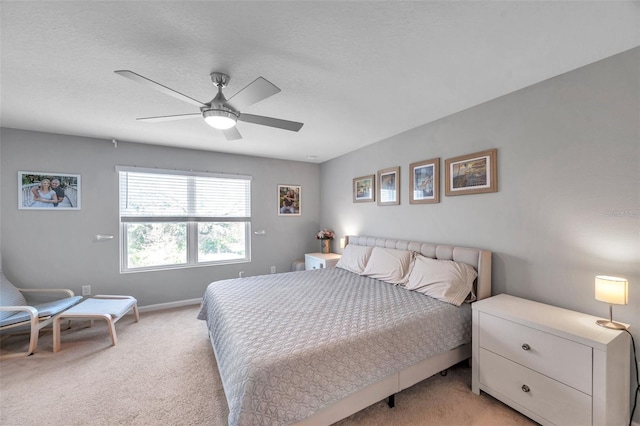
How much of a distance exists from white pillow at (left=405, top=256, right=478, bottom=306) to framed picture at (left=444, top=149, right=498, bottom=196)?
0.77 m

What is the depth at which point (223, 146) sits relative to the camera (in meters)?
3.90

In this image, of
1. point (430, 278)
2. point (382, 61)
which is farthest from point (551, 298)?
point (382, 61)

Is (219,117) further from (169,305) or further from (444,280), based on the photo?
(169,305)

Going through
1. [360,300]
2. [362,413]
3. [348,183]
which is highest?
[348,183]

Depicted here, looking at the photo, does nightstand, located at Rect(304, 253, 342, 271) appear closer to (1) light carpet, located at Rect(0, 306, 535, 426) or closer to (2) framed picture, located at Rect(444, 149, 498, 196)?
(1) light carpet, located at Rect(0, 306, 535, 426)

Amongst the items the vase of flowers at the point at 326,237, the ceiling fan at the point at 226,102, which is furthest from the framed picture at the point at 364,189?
the ceiling fan at the point at 226,102

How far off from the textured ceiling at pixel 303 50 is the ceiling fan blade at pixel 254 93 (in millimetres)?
261

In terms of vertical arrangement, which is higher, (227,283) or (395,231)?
(395,231)

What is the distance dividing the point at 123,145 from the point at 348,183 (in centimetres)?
345

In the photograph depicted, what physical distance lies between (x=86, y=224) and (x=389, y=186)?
165 inches

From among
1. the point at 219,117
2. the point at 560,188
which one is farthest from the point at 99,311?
the point at 560,188

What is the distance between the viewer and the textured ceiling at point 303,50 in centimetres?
133

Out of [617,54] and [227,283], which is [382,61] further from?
[227,283]

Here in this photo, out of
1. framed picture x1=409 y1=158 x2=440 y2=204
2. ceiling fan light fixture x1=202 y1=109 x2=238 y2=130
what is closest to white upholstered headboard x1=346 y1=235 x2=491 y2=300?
framed picture x1=409 y1=158 x2=440 y2=204
